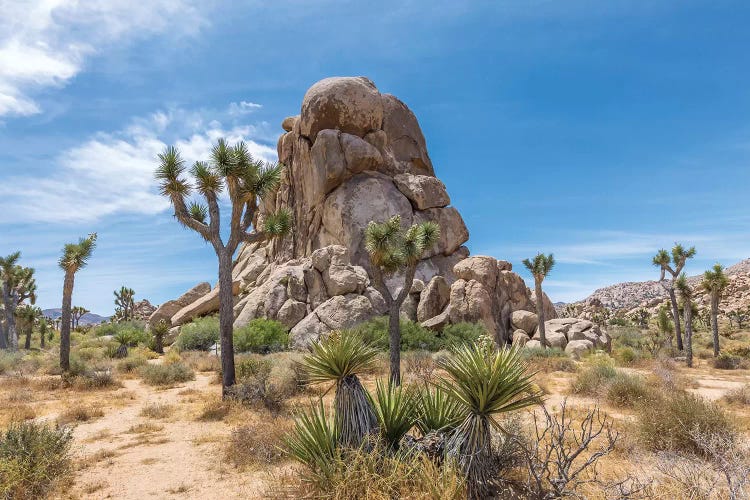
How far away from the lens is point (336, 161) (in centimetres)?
3534

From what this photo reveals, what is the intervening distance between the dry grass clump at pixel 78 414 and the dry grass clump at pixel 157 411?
1133 millimetres

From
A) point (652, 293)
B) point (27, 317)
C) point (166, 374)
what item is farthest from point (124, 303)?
point (652, 293)

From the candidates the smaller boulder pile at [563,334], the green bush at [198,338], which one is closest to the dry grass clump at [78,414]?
the green bush at [198,338]

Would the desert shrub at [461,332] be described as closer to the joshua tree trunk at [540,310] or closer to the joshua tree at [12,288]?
the joshua tree trunk at [540,310]

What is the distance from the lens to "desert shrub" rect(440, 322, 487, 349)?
84.9 feet

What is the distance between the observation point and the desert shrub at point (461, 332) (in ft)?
84.9

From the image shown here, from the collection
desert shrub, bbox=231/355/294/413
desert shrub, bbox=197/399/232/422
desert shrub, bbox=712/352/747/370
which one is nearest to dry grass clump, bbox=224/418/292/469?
desert shrub, bbox=231/355/294/413

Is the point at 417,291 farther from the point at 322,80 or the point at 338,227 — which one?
the point at 322,80

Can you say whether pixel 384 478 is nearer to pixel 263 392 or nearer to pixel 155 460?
pixel 155 460

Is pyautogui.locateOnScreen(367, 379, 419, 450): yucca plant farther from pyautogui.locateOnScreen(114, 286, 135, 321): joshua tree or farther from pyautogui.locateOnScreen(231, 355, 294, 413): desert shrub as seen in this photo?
pyautogui.locateOnScreen(114, 286, 135, 321): joshua tree

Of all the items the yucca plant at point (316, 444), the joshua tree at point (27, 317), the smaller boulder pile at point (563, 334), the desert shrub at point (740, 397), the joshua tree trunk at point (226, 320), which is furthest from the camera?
the joshua tree at point (27, 317)

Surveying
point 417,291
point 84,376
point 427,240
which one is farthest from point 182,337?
point 427,240

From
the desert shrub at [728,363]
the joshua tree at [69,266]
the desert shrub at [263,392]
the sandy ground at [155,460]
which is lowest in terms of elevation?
the desert shrub at [728,363]

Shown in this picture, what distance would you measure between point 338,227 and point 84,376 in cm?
2083
